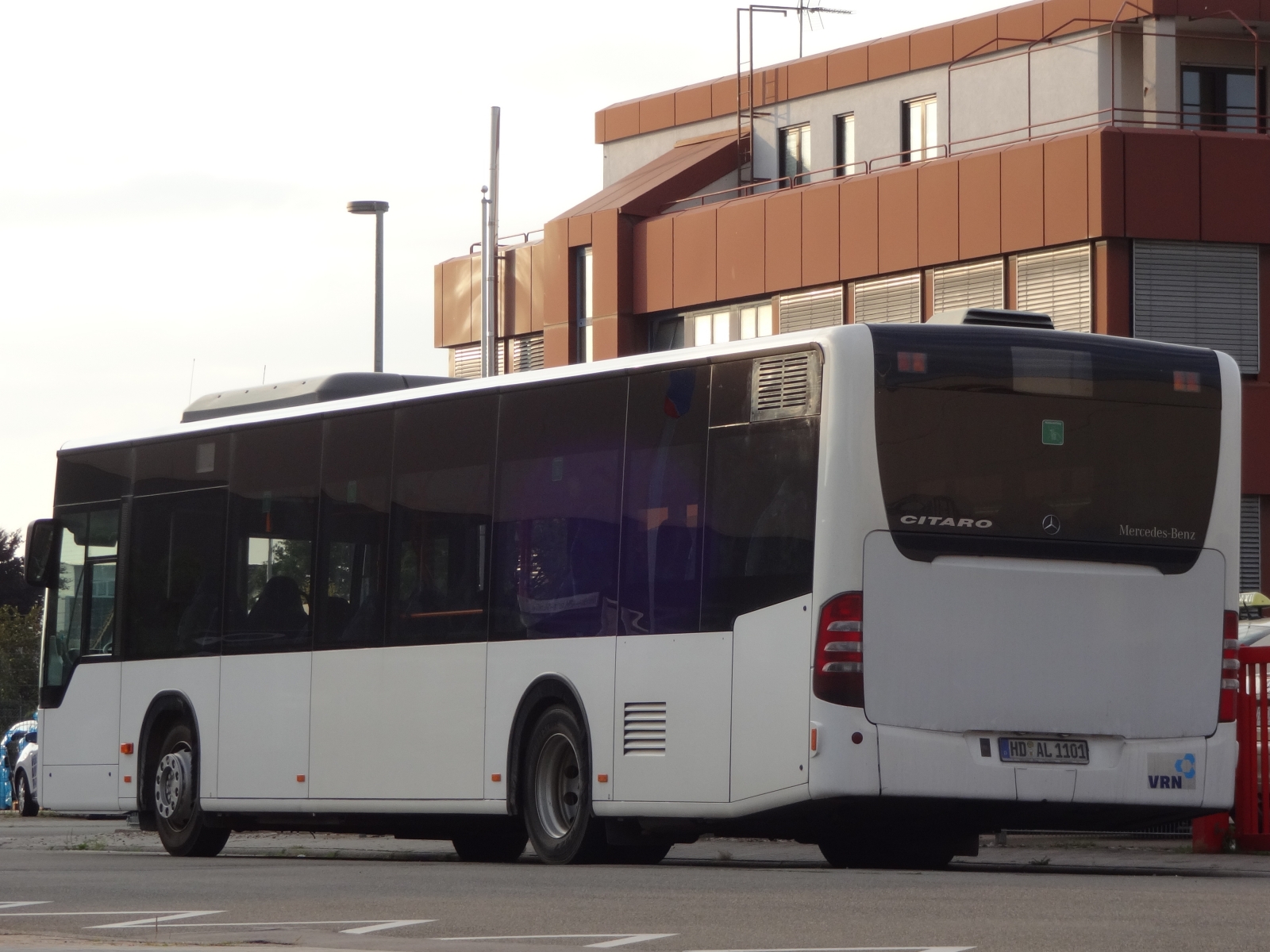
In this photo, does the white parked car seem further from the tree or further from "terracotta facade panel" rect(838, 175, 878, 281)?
the tree

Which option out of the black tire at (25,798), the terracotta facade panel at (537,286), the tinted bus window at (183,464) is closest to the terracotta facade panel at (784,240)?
the terracotta facade panel at (537,286)

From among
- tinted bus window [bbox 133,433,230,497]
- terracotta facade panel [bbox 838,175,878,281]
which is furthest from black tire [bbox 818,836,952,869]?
terracotta facade panel [bbox 838,175,878,281]

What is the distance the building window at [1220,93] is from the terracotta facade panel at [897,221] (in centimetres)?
444

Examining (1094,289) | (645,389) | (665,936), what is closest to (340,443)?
(645,389)

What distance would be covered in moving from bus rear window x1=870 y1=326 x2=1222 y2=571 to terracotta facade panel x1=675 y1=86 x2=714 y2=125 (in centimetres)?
3118

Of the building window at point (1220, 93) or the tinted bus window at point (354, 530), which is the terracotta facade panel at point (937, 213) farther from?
the tinted bus window at point (354, 530)

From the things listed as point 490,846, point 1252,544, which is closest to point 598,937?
point 490,846

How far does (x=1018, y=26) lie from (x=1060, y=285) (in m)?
5.47

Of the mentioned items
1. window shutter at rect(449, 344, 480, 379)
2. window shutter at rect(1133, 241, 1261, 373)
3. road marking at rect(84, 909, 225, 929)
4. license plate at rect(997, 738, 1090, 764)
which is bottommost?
road marking at rect(84, 909, 225, 929)

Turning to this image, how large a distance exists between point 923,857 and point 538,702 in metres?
2.63

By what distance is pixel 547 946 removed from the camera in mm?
8531

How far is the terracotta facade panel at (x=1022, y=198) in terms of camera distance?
34000 mm

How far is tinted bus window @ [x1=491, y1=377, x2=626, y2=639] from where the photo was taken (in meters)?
14.7

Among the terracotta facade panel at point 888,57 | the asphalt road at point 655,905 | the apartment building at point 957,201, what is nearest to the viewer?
the asphalt road at point 655,905
